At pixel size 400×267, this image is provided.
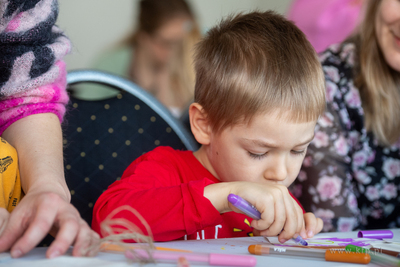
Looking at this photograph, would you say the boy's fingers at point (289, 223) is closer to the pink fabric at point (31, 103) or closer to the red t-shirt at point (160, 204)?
the red t-shirt at point (160, 204)

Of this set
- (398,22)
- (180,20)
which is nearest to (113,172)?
(398,22)

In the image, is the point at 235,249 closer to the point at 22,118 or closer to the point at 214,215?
the point at 214,215

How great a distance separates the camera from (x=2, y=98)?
657mm

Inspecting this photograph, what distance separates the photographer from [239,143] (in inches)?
29.8

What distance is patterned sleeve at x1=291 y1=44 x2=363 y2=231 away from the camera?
1114 millimetres

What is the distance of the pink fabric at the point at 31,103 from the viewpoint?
2.15 feet

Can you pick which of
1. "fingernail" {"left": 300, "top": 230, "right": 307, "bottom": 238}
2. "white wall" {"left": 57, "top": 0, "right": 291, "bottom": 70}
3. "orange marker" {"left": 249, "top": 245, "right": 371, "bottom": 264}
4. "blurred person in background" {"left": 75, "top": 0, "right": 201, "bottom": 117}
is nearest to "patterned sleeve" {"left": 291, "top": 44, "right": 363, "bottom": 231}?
"fingernail" {"left": 300, "top": 230, "right": 307, "bottom": 238}

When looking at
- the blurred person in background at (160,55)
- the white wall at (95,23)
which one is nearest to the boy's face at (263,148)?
the blurred person in background at (160,55)

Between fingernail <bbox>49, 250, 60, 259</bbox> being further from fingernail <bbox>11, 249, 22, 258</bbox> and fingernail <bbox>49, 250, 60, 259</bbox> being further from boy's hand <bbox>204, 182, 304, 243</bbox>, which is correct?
boy's hand <bbox>204, 182, 304, 243</bbox>

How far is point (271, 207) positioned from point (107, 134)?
0.51m

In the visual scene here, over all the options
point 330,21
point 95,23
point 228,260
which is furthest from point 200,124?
point 95,23

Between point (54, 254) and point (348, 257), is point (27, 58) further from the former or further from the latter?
point (348, 257)

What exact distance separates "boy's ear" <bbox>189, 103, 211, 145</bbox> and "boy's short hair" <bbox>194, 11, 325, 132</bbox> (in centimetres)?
2

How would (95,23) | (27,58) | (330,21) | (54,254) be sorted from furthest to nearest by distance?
(95,23)
(330,21)
(27,58)
(54,254)
